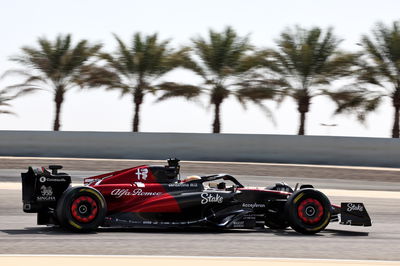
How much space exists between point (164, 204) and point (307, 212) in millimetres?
2239

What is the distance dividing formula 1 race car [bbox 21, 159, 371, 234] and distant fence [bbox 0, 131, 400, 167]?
22.7 meters

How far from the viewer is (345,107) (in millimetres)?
38688

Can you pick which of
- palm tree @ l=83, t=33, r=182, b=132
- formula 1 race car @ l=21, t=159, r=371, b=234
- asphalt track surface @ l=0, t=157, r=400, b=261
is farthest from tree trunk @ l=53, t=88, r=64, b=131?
formula 1 race car @ l=21, t=159, r=371, b=234

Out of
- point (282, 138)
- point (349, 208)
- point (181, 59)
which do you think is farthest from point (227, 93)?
point (349, 208)

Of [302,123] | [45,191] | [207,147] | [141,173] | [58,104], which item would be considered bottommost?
[45,191]

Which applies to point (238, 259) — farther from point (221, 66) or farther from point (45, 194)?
point (221, 66)

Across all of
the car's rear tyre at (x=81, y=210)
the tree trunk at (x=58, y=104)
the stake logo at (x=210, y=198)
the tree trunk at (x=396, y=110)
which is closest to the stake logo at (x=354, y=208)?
the stake logo at (x=210, y=198)

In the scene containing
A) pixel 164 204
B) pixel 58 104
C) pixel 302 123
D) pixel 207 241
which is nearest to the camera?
pixel 207 241

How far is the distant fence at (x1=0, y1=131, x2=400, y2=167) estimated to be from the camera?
34.5 m

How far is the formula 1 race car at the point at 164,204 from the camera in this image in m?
11.0

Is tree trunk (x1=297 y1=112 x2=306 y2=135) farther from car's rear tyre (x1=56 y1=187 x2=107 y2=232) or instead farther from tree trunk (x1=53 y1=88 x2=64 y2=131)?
car's rear tyre (x1=56 y1=187 x2=107 y2=232)

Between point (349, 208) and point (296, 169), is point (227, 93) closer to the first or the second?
point (296, 169)

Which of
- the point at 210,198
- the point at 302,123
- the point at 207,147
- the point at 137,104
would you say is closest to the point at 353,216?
the point at 210,198

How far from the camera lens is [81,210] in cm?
1093
